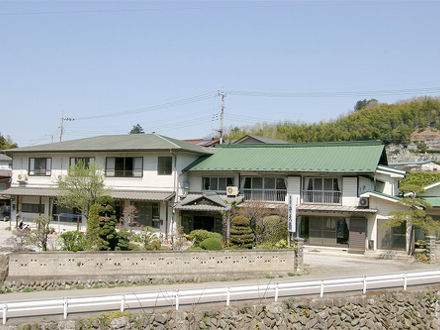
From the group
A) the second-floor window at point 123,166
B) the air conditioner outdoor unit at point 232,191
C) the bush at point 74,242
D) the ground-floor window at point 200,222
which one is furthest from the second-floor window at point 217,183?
the bush at point 74,242

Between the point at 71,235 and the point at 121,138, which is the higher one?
the point at 121,138

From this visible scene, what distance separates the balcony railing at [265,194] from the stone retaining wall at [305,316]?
13.2 meters

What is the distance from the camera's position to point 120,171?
104ft

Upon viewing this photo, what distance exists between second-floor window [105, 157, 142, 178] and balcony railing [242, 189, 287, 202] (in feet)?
25.5

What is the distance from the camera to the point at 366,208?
25766 mm

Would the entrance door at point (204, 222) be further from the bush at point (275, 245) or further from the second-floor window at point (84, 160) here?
the second-floor window at point (84, 160)

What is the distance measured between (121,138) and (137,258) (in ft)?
58.3

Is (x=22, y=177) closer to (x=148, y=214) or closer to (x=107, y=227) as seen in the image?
(x=148, y=214)

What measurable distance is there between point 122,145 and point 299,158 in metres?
12.8

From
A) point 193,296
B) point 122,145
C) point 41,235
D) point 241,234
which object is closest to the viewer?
point 193,296

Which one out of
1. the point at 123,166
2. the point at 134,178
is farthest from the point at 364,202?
the point at 123,166

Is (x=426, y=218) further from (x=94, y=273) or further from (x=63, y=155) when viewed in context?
(x=63, y=155)

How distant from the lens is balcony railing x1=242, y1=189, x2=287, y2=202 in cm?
2892

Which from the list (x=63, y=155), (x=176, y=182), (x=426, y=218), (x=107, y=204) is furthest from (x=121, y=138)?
(x=426, y=218)
